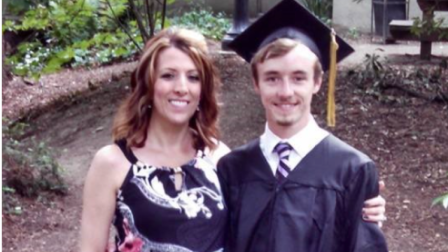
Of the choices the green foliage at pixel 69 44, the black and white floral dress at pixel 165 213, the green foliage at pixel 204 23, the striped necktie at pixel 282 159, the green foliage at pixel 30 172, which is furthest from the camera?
the green foliage at pixel 204 23

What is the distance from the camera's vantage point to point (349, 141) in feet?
27.3

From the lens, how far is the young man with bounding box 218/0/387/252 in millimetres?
3205

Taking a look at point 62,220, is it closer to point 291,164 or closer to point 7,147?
point 7,147

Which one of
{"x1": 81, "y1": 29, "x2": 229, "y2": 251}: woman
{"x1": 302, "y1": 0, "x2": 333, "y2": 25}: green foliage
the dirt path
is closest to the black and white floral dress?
{"x1": 81, "y1": 29, "x2": 229, "y2": 251}: woman

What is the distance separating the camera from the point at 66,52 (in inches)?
509

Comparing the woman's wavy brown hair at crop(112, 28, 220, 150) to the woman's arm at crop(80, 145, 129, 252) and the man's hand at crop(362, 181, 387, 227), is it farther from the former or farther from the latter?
the man's hand at crop(362, 181, 387, 227)

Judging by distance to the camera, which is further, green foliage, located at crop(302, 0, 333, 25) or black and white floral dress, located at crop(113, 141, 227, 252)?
green foliage, located at crop(302, 0, 333, 25)

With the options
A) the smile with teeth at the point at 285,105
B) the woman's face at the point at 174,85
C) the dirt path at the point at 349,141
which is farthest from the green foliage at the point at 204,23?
the smile with teeth at the point at 285,105

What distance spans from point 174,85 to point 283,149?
472mm

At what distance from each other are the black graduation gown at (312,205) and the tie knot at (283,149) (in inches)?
2.3

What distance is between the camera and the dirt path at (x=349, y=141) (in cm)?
704

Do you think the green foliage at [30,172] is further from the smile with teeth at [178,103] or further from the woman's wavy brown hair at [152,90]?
the smile with teeth at [178,103]

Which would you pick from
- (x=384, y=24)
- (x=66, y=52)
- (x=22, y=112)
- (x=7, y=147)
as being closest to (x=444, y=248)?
(x=7, y=147)

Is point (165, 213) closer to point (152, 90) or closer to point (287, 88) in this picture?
point (152, 90)
